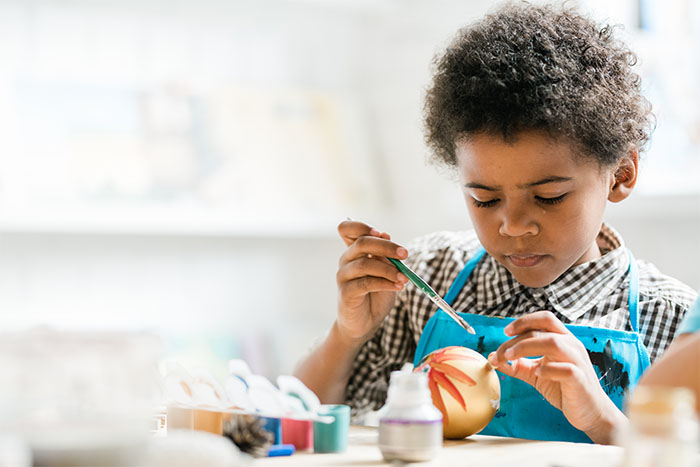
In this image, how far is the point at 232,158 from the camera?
210 cm

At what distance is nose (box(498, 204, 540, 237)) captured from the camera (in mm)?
1029

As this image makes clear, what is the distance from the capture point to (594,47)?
1.12 metres

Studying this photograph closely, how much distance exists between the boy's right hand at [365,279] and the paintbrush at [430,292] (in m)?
0.02

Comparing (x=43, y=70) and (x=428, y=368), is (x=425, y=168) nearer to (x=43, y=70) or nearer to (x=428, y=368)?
(x=43, y=70)

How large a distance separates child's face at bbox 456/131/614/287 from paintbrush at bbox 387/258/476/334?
109mm

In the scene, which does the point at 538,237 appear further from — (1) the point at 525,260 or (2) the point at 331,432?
(2) the point at 331,432

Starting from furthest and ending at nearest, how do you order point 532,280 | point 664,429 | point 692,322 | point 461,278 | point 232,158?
1. point 232,158
2. point 461,278
3. point 532,280
4. point 692,322
5. point 664,429

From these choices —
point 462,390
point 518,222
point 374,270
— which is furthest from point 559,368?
point 374,270

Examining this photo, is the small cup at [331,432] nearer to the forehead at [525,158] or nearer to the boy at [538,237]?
the boy at [538,237]

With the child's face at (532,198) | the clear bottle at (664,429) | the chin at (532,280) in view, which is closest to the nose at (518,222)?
the child's face at (532,198)

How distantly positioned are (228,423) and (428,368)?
0.27 m

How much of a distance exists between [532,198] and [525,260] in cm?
10

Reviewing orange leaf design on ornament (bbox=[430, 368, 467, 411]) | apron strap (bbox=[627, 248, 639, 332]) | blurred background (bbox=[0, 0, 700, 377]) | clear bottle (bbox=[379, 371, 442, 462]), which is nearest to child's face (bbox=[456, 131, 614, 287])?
apron strap (bbox=[627, 248, 639, 332])

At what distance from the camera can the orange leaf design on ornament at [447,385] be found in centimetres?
91
